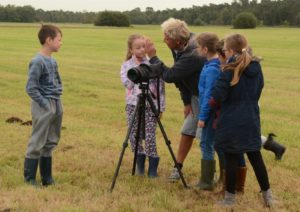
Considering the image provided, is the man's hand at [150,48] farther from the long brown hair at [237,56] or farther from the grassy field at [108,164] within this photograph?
the long brown hair at [237,56]

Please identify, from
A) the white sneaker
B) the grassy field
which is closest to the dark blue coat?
the grassy field

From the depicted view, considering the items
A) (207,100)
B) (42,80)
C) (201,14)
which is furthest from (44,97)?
(201,14)

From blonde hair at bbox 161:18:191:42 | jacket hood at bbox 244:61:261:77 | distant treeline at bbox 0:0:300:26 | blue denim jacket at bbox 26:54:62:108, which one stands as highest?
blonde hair at bbox 161:18:191:42

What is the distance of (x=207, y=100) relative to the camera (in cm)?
602

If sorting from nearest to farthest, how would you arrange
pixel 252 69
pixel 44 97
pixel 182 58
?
pixel 252 69
pixel 44 97
pixel 182 58

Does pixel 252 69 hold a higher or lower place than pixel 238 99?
higher

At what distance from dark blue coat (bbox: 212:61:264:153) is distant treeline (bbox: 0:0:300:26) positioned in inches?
4493

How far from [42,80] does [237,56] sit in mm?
2353

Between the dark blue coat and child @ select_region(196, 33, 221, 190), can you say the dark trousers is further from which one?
child @ select_region(196, 33, 221, 190)

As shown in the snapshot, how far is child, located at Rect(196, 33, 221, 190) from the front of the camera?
5992 millimetres

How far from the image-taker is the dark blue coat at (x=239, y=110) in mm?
5500

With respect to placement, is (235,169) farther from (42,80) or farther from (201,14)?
(201,14)

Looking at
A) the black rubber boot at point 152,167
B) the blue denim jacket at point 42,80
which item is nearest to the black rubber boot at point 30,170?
the blue denim jacket at point 42,80

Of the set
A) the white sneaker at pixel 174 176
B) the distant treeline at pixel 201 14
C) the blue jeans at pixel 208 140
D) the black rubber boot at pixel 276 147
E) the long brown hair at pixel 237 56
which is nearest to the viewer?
the long brown hair at pixel 237 56
